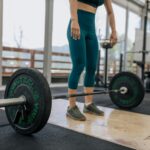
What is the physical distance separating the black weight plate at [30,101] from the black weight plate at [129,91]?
52.2 inches

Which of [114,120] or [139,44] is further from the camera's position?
[139,44]

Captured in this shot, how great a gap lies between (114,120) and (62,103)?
842mm

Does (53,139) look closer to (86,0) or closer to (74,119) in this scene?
(74,119)

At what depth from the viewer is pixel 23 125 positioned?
143cm

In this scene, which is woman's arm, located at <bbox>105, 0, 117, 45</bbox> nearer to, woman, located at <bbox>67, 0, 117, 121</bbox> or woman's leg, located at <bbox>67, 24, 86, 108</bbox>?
woman, located at <bbox>67, 0, 117, 121</bbox>

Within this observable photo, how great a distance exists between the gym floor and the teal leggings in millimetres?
364

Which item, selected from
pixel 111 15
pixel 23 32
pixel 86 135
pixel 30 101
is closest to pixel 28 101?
pixel 30 101

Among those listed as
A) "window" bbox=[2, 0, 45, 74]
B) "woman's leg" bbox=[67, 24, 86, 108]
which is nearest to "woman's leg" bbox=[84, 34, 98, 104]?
"woman's leg" bbox=[67, 24, 86, 108]

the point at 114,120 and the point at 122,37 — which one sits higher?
the point at 122,37

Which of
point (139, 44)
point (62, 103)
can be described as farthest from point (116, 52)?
point (62, 103)

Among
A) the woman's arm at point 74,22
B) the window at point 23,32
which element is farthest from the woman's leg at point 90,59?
the window at point 23,32

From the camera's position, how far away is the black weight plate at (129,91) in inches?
94.1

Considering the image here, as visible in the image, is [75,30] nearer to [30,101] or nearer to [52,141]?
[30,101]

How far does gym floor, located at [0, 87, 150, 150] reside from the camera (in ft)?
4.22
